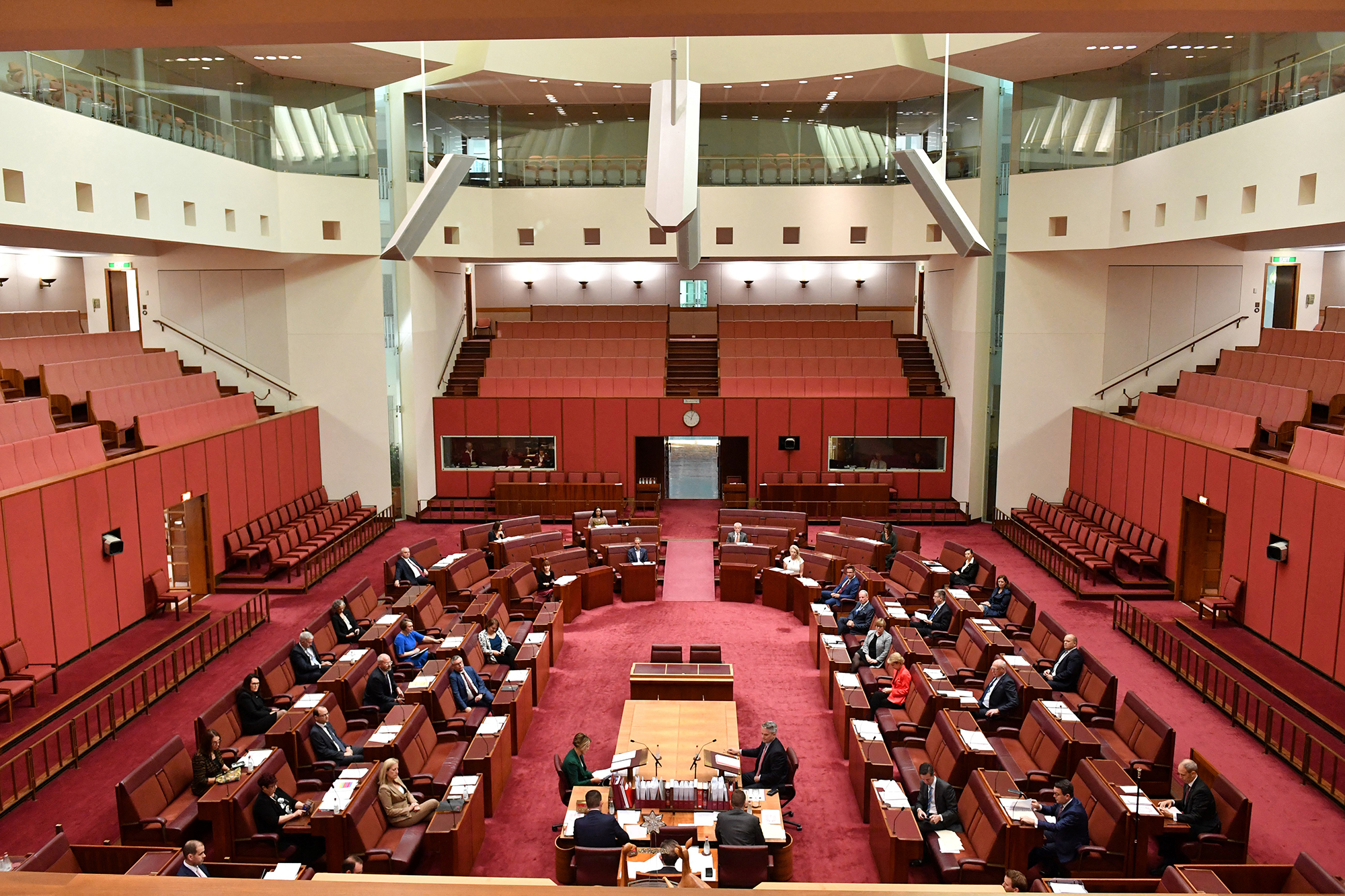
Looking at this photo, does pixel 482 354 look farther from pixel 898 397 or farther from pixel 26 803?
pixel 26 803

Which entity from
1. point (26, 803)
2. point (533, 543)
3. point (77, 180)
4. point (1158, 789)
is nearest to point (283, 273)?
point (77, 180)

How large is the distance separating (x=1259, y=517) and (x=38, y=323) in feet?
70.9

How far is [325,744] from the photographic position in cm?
933

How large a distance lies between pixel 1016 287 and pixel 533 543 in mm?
11275

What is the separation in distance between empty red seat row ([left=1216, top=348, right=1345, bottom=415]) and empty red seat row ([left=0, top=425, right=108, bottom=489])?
17519 millimetres

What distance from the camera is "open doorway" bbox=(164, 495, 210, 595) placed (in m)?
16.1

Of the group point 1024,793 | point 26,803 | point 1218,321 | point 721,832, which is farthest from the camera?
point 1218,321

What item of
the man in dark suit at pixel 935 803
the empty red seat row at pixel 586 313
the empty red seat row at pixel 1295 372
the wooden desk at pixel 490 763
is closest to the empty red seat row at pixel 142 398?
the wooden desk at pixel 490 763

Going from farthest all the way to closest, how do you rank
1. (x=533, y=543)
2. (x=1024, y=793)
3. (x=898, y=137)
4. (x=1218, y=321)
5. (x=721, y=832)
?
(x=898, y=137) < (x=1218, y=321) < (x=533, y=543) < (x=1024, y=793) < (x=721, y=832)

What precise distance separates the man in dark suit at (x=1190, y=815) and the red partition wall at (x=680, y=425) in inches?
561

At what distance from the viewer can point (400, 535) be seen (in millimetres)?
20469

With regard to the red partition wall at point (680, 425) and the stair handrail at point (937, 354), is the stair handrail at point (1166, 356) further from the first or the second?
the stair handrail at point (937, 354)

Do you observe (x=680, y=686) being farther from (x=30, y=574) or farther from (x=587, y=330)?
(x=587, y=330)

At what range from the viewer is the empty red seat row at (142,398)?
587 inches
